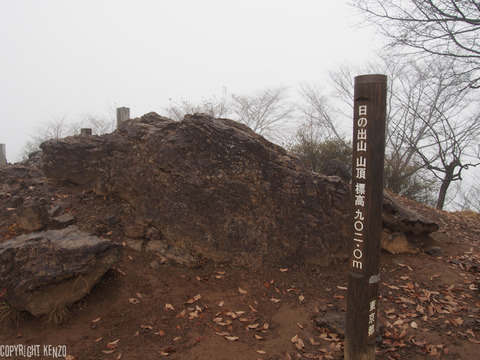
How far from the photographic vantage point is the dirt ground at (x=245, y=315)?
141 inches

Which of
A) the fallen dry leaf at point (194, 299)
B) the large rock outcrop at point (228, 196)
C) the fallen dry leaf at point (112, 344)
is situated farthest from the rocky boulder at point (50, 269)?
the large rock outcrop at point (228, 196)

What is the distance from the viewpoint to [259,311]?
168 inches

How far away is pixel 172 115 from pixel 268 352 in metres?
17.1

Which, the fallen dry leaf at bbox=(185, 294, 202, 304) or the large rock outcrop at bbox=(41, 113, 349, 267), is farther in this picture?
the large rock outcrop at bbox=(41, 113, 349, 267)

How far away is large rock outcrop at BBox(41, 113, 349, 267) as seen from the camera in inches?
202

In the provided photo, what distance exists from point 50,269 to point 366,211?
344 cm

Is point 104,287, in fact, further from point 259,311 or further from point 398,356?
point 398,356

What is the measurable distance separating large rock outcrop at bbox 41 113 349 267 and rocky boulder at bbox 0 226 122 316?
1242mm

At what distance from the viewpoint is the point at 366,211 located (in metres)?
2.99

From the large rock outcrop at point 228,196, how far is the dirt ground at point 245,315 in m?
0.34

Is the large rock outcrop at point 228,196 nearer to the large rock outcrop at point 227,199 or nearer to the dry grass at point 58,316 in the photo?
the large rock outcrop at point 227,199

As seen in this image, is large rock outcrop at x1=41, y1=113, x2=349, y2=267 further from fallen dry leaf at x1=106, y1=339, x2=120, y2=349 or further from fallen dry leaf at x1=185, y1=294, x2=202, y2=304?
fallen dry leaf at x1=106, y1=339, x2=120, y2=349

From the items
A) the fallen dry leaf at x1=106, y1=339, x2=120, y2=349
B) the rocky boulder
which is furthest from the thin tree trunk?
the fallen dry leaf at x1=106, y1=339, x2=120, y2=349

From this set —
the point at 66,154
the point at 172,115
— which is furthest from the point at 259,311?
the point at 172,115
